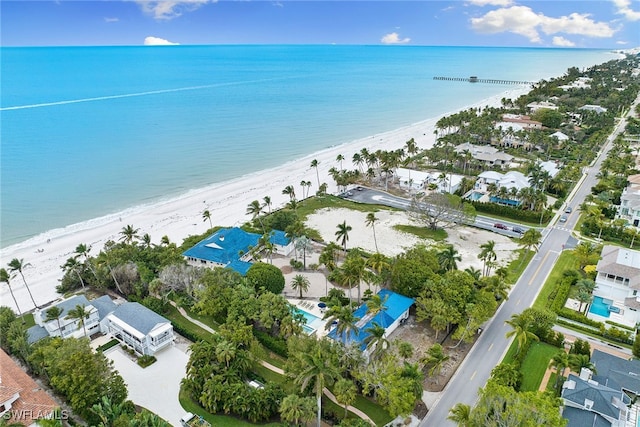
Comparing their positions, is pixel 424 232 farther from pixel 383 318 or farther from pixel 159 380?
pixel 159 380

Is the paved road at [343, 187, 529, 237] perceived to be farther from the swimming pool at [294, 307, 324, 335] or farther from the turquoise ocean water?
the swimming pool at [294, 307, 324, 335]

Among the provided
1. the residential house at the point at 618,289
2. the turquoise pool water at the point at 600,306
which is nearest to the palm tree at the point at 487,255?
the turquoise pool water at the point at 600,306

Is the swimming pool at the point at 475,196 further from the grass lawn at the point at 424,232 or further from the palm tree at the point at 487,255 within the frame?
the palm tree at the point at 487,255

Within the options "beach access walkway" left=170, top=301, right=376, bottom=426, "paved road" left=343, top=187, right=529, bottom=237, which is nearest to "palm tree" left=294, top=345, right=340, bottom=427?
"beach access walkway" left=170, top=301, right=376, bottom=426

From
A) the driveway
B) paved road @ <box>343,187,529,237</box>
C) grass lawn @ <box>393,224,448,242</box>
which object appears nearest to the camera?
the driveway

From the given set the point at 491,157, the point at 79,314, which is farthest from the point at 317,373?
the point at 491,157

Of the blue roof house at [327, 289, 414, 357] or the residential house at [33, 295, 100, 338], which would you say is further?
the residential house at [33, 295, 100, 338]
